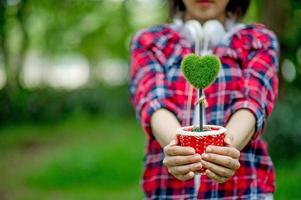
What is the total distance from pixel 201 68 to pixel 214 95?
34cm

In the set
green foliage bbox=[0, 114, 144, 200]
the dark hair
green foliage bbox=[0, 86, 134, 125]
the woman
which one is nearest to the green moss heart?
the woman

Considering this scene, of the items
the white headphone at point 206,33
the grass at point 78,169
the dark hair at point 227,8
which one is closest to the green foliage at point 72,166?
the grass at point 78,169

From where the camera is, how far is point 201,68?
61.0 inches

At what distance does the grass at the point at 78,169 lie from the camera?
20.3 ft

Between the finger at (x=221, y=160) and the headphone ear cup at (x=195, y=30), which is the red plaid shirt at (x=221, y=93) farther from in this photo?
the finger at (x=221, y=160)

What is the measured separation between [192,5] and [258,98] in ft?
1.20

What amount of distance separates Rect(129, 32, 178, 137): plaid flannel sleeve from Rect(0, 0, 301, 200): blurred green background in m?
0.33

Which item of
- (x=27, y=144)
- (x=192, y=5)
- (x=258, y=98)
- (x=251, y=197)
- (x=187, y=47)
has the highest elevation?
(x=192, y=5)

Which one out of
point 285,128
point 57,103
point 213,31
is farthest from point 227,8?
point 57,103

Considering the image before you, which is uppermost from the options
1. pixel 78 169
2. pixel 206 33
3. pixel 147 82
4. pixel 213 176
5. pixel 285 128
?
pixel 206 33

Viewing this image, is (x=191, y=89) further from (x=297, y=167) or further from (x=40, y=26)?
(x=40, y=26)

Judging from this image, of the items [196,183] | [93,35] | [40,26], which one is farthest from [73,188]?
→ [40,26]

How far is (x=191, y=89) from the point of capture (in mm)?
1892

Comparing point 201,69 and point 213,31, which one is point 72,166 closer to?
point 213,31
